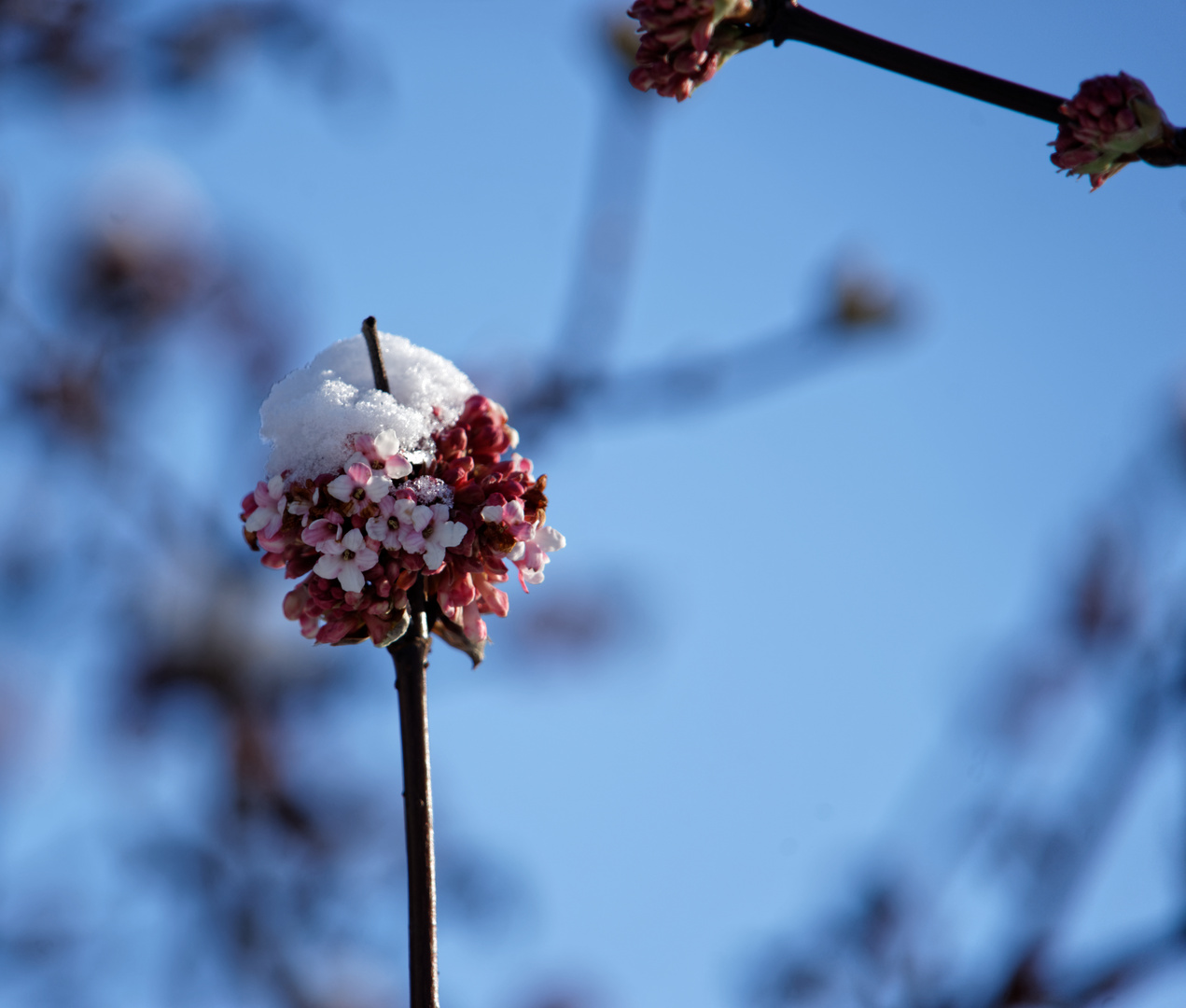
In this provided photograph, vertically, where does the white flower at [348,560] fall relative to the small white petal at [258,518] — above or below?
below

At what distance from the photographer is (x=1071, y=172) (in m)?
1.81

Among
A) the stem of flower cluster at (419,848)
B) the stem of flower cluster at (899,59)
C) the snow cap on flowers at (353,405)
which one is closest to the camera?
the stem of flower cluster at (419,848)

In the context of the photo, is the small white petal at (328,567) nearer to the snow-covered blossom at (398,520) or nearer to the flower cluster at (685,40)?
the snow-covered blossom at (398,520)

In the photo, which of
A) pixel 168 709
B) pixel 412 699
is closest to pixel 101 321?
pixel 168 709

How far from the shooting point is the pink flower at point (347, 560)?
1736mm

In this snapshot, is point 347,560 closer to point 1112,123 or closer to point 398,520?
point 398,520

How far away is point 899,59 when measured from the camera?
1.67 m

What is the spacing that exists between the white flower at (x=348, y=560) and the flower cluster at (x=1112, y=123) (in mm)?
1379

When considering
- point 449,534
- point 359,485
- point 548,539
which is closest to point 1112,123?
point 548,539

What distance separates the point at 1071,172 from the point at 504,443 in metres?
1.11

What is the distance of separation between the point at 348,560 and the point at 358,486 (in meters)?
0.14

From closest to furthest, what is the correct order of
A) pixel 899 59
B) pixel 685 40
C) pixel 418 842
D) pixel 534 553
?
pixel 418 842, pixel 899 59, pixel 685 40, pixel 534 553

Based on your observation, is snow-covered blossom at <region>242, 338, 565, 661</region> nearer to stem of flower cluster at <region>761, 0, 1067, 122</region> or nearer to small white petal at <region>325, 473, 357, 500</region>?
small white petal at <region>325, 473, 357, 500</region>

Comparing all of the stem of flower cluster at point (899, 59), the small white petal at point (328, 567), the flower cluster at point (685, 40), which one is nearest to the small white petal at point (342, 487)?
the small white petal at point (328, 567)
